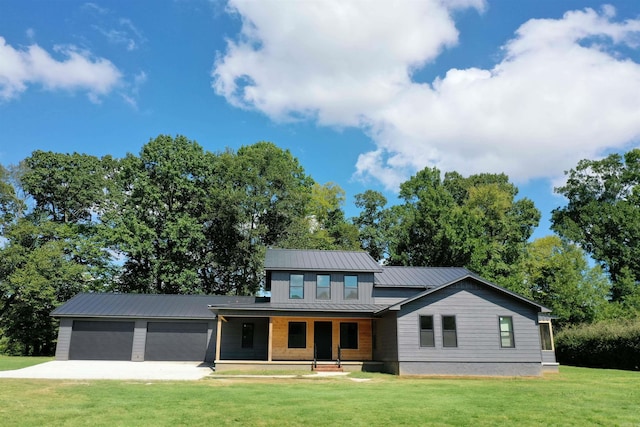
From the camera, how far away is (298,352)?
2464cm

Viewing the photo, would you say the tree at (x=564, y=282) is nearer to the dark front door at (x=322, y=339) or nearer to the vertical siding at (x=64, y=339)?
the dark front door at (x=322, y=339)

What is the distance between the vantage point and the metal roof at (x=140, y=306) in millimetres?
26812

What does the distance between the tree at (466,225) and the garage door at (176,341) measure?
66.6ft

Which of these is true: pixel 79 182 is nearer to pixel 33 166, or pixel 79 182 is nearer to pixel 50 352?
pixel 33 166

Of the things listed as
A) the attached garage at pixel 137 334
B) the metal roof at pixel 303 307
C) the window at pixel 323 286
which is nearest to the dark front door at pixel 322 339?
the metal roof at pixel 303 307

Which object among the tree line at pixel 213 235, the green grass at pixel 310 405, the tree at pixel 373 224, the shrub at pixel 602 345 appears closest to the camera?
the green grass at pixel 310 405

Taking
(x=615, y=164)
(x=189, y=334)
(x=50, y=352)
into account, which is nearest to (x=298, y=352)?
(x=189, y=334)

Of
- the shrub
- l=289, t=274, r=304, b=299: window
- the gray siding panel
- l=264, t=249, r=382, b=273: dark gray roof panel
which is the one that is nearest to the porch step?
l=289, t=274, r=304, b=299: window

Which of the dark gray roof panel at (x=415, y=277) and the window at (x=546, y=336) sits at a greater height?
the dark gray roof panel at (x=415, y=277)

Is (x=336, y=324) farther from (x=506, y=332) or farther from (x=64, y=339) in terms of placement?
(x=64, y=339)

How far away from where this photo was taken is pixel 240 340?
86.2 ft

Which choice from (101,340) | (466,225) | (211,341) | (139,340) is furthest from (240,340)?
(466,225)

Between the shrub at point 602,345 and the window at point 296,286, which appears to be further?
the window at point 296,286

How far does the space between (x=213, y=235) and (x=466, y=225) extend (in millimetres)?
21411
